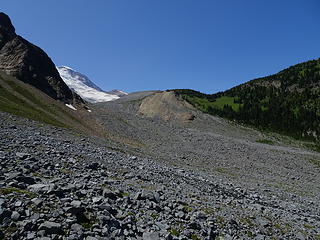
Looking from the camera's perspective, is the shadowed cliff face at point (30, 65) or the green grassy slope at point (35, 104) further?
the shadowed cliff face at point (30, 65)

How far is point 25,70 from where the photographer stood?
54.9 m

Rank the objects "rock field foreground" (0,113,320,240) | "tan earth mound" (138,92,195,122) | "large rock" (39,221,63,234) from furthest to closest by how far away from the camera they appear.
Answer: "tan earth mound" (138,92,195,122)
"rock field foreground" (0,113,320,240)
"large rock" (39,221,63,234)

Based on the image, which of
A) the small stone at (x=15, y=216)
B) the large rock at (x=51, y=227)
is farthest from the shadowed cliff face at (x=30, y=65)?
the large rock at (x=51, y=227)

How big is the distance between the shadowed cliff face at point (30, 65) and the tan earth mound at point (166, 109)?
37.1m

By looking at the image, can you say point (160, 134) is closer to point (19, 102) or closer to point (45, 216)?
point (19, 102)

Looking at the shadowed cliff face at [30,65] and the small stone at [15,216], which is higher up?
the shadowed cliff face at [30,65]

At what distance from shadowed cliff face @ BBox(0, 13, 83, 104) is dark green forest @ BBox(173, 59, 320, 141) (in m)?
70.7

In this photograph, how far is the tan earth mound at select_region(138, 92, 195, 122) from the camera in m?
86.0

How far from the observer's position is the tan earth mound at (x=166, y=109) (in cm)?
8597

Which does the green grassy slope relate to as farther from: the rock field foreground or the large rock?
the large rock

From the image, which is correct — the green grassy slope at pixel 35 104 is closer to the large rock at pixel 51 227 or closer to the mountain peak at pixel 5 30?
the mountain peak at pixel 5 30

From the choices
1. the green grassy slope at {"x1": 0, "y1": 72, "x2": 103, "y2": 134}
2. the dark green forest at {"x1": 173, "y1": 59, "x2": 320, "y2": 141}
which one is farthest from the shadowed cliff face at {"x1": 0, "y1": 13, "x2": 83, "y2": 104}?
the dark green forest at {"x1": 173, "y1": 59, "x2": 320, "y2": 141}

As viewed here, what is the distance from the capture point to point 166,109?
91.7 metres

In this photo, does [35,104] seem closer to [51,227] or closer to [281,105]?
[51,227]
